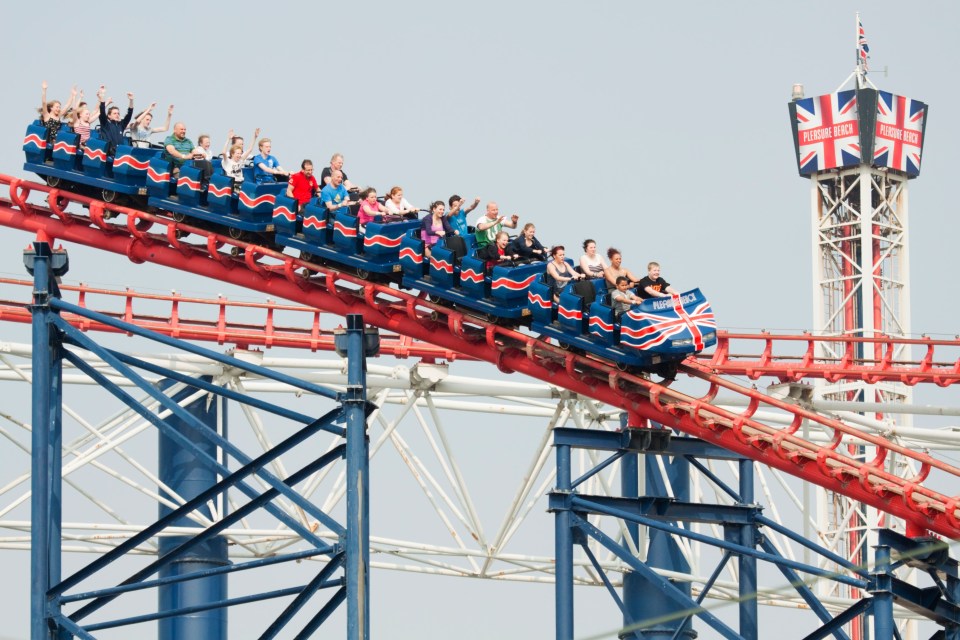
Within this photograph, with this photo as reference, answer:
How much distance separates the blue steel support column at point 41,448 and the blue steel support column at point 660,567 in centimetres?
816

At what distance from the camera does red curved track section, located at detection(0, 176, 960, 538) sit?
22.0m

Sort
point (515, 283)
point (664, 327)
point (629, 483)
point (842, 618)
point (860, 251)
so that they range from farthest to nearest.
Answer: point (860, 251) < point (629, 483) < point (515, 283) < point (664, 327) < point (842, 618)

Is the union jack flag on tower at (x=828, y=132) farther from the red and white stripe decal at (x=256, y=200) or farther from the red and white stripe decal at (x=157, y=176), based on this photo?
the red and white stripe decal at (x=157, y=176)

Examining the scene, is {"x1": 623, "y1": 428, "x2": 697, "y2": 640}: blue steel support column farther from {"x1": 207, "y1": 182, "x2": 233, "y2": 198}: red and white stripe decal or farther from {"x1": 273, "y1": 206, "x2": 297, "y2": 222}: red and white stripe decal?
{"x1": 207, "y1": 182, "x2": 233, "y2": 198}: red and white stripe decal

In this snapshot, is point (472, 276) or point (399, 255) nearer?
point (472, 276)

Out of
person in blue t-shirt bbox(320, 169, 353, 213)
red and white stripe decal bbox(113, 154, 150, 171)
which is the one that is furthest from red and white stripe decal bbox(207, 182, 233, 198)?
person in blue t-shirt bbox(320, 169, 353, 213)

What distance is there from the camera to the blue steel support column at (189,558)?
88.6 feet

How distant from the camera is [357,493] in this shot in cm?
1828

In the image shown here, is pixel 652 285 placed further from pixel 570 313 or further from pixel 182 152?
pixel 182 152

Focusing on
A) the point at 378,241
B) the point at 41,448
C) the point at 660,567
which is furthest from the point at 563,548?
the point at 660,567

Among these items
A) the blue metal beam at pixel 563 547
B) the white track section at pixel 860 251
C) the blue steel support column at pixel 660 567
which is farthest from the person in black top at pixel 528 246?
the white track section at pixel 860 251

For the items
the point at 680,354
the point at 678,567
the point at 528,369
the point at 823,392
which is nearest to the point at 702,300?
the point at 680,354

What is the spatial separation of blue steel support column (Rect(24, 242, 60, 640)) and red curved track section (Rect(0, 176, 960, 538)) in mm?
3549

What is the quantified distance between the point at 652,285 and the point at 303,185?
3689 mm
